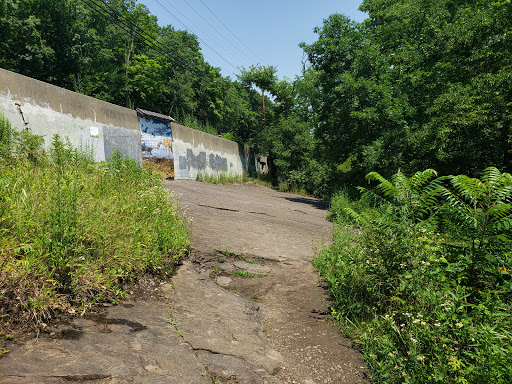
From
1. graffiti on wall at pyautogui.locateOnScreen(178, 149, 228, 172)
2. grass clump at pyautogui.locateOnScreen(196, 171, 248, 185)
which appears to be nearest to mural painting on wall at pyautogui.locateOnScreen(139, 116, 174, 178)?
graffiti on wall at pyautogui.locateOnScreen(178, 149, 228, 172)

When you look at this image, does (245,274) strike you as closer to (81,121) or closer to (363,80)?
(81,121)

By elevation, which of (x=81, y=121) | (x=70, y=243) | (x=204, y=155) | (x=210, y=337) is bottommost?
(x=210, y=337)

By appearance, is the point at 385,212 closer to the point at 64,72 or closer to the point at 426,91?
the point at 426,91

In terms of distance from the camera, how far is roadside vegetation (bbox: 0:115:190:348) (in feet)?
7.80

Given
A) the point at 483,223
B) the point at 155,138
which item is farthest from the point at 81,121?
the point at 483,223

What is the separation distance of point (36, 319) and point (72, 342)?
333mm

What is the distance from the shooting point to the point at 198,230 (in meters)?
5.99

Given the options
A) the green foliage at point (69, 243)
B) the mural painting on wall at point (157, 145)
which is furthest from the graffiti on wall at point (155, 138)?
the green foliage at point (69, 243)

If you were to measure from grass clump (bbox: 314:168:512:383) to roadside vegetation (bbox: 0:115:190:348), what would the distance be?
2.28 m

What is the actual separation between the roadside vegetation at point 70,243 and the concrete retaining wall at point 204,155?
900cm

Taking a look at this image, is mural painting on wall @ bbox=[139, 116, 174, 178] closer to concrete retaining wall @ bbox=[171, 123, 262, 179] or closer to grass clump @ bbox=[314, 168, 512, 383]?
concrete retaining wall @ bbox=[171, 123, 262, 179]

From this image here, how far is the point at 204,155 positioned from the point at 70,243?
13.3 m

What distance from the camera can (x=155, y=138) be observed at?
11969 mm

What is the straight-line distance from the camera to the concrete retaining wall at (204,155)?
44.7 feet
